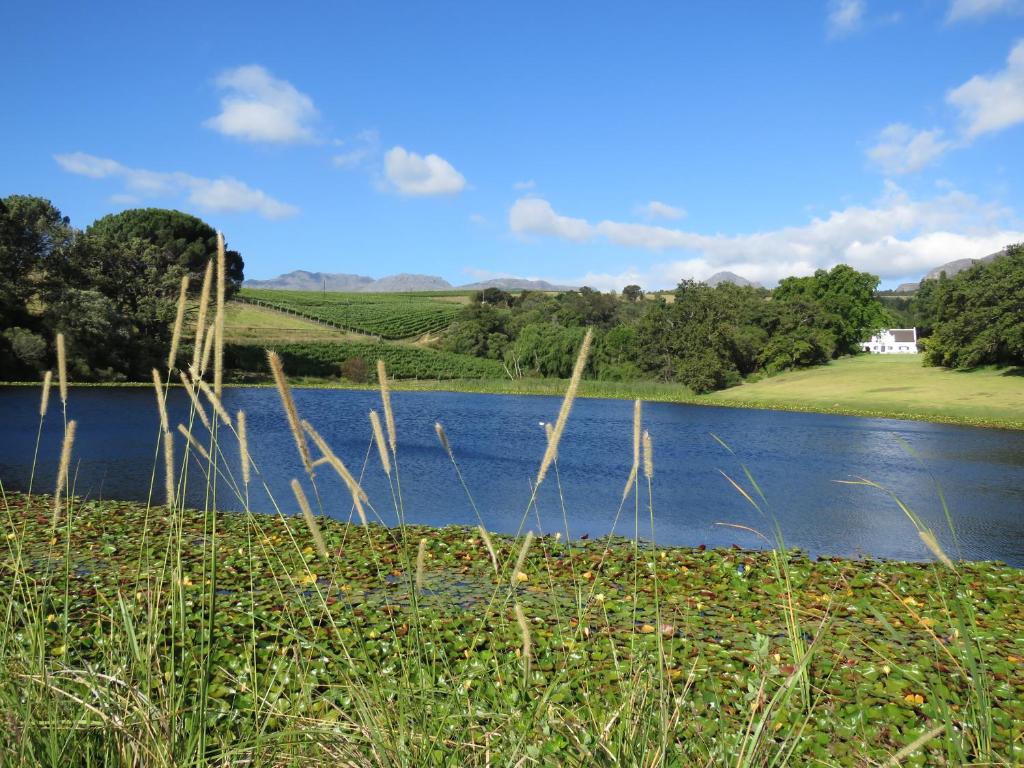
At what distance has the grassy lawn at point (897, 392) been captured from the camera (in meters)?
34.5

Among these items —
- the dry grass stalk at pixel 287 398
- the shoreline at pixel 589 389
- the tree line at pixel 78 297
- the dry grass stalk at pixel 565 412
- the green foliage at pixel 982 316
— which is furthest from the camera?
the green foliage at pixel 982 316

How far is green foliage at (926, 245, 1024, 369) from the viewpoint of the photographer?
4034cm

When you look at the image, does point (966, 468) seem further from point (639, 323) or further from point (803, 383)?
point (639, 323)

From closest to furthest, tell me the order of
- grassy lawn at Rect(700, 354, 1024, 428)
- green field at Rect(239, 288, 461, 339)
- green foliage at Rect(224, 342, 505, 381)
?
grassy lawn at Rect(700, 354, 1024, 428), green foliage at Rect(224, 342, 505, 381), green field at Rect(239, 288, 461, 339)

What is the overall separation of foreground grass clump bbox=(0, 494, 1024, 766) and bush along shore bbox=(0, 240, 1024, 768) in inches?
1.0

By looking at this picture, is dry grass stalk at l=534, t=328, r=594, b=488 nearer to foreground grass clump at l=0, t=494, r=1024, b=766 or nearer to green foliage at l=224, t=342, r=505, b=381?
foreground grass clump at l=0, t=494, r=1024, b=766

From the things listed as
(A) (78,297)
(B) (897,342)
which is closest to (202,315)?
(A) (78,297)

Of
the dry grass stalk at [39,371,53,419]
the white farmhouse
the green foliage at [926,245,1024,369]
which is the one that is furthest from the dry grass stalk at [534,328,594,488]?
the white farmhouse

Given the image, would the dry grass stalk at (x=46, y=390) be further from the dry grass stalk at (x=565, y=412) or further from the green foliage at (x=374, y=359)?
the green foliage at (x=374, y=359)

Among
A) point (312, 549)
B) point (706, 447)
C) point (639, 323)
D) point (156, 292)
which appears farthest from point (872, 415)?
point (156, 292)

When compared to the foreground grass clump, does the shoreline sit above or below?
below

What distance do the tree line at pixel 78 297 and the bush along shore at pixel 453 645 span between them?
30496 mm

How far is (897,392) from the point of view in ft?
136

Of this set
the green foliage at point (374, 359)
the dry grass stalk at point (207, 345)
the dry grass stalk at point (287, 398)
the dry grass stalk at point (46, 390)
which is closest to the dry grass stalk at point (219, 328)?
the dry grass stalk at point (207, 345)
